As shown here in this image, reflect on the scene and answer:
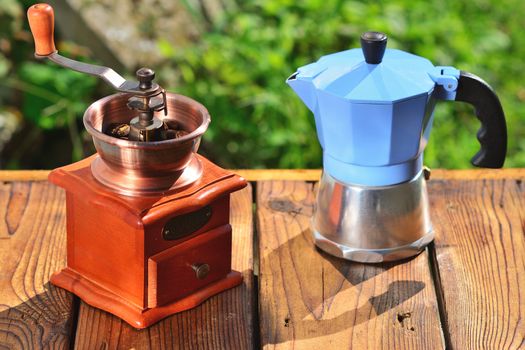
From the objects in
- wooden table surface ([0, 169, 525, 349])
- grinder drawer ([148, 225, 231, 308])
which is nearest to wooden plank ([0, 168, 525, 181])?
wooden table surface ([0, 169, 525, 349])

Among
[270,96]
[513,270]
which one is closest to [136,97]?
[513,270]

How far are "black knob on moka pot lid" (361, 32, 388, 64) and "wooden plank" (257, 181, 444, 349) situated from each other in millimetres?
397

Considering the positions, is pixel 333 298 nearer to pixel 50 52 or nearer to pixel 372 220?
pixel 372 220

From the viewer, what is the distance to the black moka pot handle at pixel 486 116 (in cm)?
171

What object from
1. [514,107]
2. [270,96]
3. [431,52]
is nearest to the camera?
[270,96]

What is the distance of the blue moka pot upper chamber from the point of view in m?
1.66

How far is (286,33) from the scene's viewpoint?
297cm

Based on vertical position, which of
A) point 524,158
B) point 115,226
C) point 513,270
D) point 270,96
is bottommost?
point 524,158

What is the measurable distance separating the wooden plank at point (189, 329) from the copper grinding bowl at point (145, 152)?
24 cm

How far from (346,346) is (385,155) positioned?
354 millimetres

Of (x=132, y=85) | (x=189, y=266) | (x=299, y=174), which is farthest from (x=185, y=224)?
(x=299, y=174)

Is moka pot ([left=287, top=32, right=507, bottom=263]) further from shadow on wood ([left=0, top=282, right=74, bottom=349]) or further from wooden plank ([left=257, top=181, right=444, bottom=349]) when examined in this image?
shadow on wood ([left=0, top=282, right=74, bottom=349])

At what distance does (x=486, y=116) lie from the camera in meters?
1.74

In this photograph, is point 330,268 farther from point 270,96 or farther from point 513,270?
point 270,96
